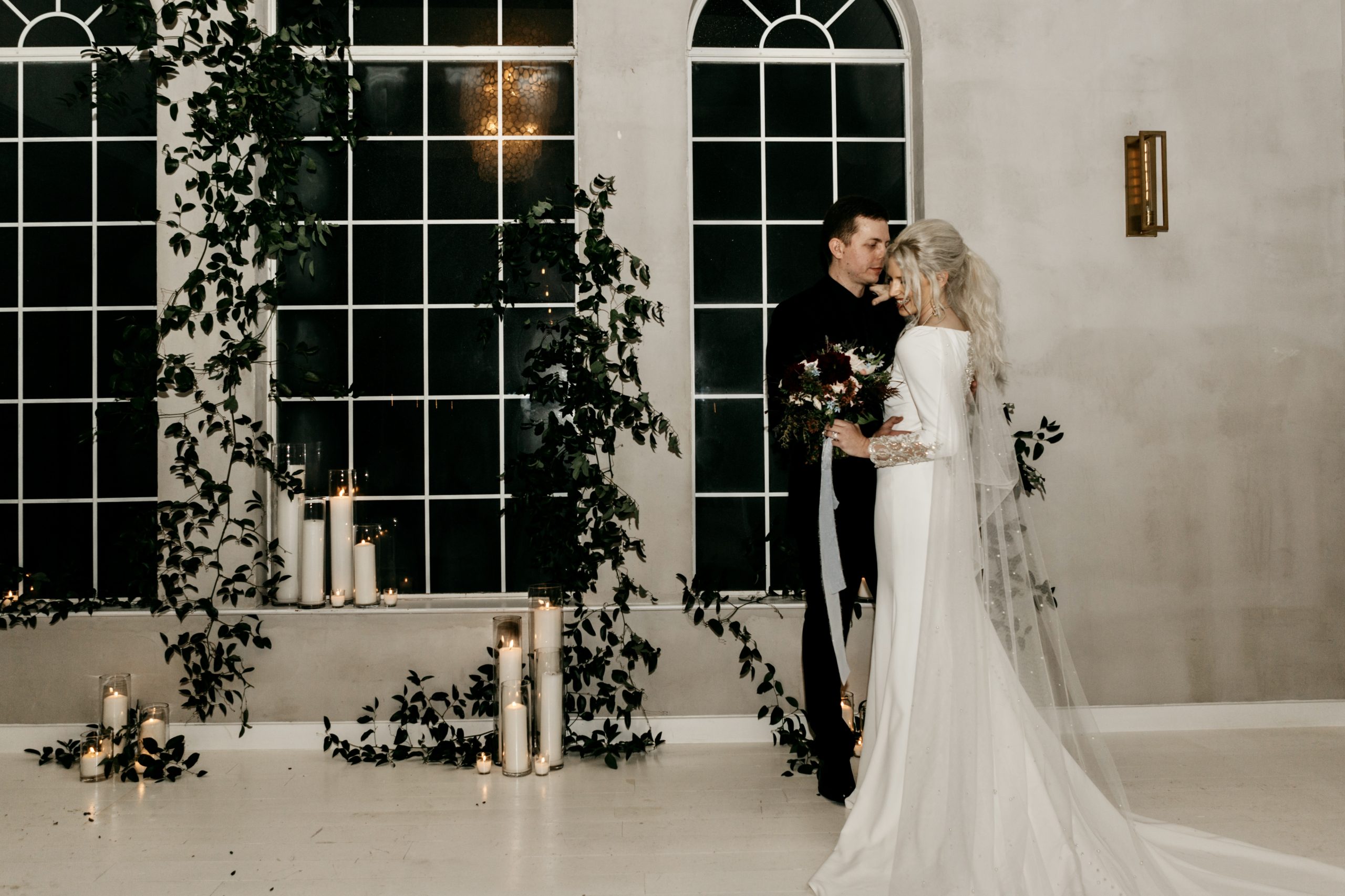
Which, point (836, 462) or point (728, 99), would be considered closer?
point (836, 462)

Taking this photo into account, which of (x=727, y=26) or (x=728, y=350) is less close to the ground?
(x=727, y=26)

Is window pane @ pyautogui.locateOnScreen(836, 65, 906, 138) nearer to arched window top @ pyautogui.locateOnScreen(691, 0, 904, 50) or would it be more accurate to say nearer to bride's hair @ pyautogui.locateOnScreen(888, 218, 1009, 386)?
arched window top @ pyautogui.locateOnScreen(691, 0, 904, 50)

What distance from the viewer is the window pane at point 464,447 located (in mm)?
4258

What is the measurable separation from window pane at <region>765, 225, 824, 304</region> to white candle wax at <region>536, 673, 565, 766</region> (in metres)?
1.94

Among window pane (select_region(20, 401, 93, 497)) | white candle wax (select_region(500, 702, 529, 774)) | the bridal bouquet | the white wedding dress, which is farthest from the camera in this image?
window pane (select_region(20, 401, 93, 497))

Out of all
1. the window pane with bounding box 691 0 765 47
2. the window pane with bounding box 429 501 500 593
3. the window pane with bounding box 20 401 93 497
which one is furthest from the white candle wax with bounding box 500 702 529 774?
the window pane with bounding box 691 0 765 47

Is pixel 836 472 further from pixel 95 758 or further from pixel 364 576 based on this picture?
pixel 95 758

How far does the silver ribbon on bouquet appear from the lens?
322cm

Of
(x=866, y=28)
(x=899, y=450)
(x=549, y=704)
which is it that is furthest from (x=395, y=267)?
(x=899, y=450)

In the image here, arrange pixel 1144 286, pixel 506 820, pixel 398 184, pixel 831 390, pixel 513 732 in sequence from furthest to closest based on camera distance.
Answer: pixel 398 184, pixel 1144 286, pixel 513 732, pixel 506 820, pixel 831 390

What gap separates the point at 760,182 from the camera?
170 inches

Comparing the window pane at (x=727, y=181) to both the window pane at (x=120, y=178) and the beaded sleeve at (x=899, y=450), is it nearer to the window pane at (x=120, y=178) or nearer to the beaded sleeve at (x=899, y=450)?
the beaded sleeve at (x=899, y=450)

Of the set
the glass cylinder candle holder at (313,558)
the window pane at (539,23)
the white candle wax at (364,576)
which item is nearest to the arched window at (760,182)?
the window pane at (539,23)

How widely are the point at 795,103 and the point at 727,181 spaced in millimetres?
485
